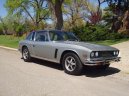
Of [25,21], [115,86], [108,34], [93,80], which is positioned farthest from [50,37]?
[25,21]

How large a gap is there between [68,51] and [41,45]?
175cm

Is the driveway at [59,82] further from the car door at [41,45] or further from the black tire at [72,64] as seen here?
the car door at [41,45]

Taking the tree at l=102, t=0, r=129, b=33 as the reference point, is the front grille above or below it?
below

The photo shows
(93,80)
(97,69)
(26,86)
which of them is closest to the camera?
(26,86)

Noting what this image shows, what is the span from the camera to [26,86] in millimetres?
7176

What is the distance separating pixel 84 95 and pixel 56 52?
340cm

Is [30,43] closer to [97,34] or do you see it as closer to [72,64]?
[72,64]

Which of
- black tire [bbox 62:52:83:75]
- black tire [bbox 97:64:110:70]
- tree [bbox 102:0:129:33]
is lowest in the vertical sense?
black tire [bbox 97:64:110:70]

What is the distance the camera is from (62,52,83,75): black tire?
8578 millimetres

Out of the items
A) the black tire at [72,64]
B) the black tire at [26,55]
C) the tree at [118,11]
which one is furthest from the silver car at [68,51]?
the tree at [118,11]

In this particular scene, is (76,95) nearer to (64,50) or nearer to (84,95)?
(84,95)

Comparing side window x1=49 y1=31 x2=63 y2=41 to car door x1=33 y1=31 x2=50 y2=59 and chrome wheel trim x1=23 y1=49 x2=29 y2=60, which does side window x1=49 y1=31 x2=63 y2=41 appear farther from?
chrome wheel trim x1=23 y1=49 x2=29 y2=60

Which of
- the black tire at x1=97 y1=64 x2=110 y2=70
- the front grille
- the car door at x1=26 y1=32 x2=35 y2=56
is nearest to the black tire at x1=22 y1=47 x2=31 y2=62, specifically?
the car door at x1=26 y1=32 x2=35 y2=56

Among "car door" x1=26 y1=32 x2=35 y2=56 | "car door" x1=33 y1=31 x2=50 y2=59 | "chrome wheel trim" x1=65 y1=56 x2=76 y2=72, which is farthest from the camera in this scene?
"car door" x1=26 y1=32 x2=35 y2=56
